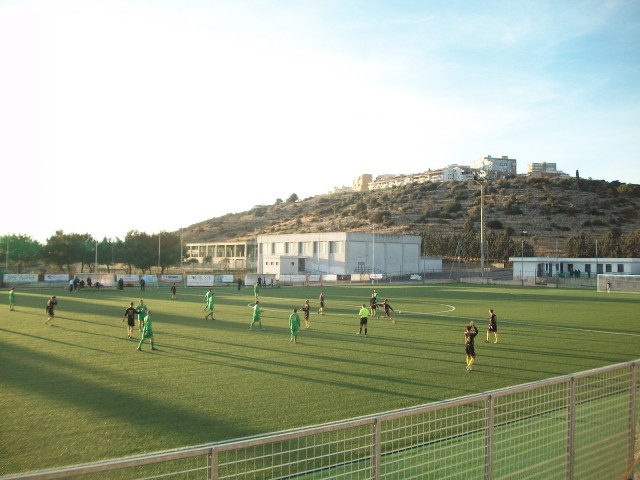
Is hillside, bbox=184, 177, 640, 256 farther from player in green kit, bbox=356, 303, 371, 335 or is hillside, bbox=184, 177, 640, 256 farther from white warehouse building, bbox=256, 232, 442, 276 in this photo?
player in green kit, bbox=356, 303, 371, 335

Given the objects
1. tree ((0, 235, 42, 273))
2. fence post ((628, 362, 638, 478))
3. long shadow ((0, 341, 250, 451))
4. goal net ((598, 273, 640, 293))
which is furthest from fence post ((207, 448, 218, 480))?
tree ((0, 235, 42, 273))

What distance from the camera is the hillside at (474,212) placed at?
419 feet

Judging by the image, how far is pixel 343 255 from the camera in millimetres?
92375

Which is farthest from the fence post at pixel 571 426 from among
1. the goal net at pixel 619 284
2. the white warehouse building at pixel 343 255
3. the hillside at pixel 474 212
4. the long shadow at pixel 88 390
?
the hillside at pixel 474 212

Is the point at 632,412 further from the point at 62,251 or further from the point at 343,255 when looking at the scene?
the point at 62,251

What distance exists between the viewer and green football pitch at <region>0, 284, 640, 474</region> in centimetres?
1097

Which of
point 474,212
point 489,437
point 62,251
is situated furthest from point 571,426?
point 474,212

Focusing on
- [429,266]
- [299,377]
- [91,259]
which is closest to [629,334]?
[299,377]

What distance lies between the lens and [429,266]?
106 meters

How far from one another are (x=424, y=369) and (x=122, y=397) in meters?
8.90

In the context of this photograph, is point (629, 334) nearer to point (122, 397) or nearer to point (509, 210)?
point (122, 397)

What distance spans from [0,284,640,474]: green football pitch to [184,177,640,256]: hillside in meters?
95.0

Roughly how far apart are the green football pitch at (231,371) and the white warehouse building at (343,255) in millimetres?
59662

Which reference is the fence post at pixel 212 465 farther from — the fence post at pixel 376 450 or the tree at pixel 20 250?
the tree at pixel 20 250
